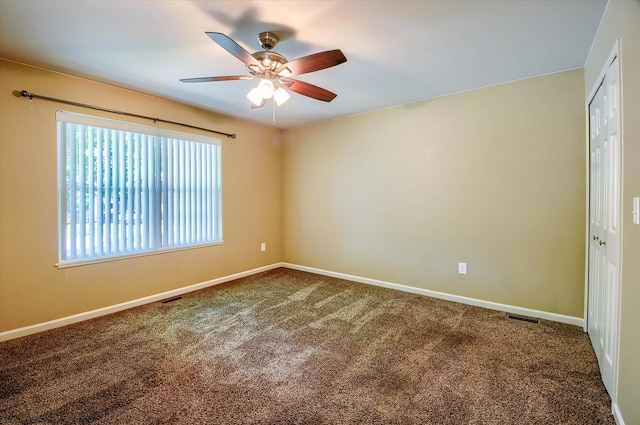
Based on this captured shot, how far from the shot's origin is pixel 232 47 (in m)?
1.77

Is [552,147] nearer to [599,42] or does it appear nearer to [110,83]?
[599,42]

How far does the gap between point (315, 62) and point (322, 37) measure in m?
Result: 0.40

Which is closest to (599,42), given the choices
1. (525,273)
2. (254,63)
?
(525,273)

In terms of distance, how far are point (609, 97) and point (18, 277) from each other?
4.72 m

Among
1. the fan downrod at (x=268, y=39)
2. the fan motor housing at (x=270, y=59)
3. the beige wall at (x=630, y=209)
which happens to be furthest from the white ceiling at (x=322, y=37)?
the beige wall at (x=630, y=209)

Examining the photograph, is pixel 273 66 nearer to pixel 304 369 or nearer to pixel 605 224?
pixel 304 369

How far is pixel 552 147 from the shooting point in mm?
2803

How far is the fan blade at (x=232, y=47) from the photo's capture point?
164 cm

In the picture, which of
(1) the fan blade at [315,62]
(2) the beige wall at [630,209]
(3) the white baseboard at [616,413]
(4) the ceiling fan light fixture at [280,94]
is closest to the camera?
(2) the beige wall at [630,209]

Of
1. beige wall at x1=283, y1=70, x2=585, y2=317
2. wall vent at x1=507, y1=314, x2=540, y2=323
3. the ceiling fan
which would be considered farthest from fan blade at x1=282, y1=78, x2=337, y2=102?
wall vent at x1=507, y1=314, x2=540, y2=323

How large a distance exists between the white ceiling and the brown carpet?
93.5 inches

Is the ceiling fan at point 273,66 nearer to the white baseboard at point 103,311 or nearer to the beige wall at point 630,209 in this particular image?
the beige wall at point 630,209

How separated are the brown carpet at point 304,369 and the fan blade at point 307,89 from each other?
2070 millimetres

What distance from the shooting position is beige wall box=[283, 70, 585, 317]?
2.78 m
